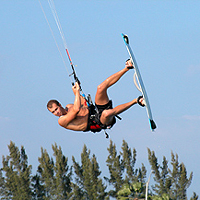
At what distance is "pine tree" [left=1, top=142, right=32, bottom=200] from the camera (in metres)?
45.5

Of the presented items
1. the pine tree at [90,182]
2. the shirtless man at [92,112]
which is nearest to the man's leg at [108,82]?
the shirtless man at [92,112]

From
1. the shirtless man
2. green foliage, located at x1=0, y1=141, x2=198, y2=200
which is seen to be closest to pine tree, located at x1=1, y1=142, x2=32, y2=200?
green foliage, located at x1=0, y1=141, x2=198, y2=200

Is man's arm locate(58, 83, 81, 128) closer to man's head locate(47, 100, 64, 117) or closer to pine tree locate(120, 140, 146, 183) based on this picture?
man's head locate(47, 100, 64, 117)

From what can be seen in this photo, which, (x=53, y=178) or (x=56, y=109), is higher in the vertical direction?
(x=53, y=178)

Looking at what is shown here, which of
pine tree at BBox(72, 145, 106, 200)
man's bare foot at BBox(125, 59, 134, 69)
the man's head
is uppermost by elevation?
pine tree at BBox(72, 145, 106, 200)

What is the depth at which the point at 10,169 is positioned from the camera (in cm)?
4594

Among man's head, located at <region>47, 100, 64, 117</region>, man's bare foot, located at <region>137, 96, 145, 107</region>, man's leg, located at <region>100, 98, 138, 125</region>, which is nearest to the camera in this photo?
man's bare foot, located at <region>137, 96, 145, 107</region>

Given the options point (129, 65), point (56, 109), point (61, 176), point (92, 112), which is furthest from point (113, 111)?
point (61, 176)

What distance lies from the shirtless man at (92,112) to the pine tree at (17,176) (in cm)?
3452

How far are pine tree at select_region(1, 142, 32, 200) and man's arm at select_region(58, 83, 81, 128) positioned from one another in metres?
34.5

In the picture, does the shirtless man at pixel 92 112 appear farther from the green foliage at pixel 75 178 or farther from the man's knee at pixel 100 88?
the green foliage at pixel 75 178

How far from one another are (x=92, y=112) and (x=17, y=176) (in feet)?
116

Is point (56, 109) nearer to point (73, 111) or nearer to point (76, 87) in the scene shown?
point (73, 111)

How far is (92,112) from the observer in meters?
11.5
